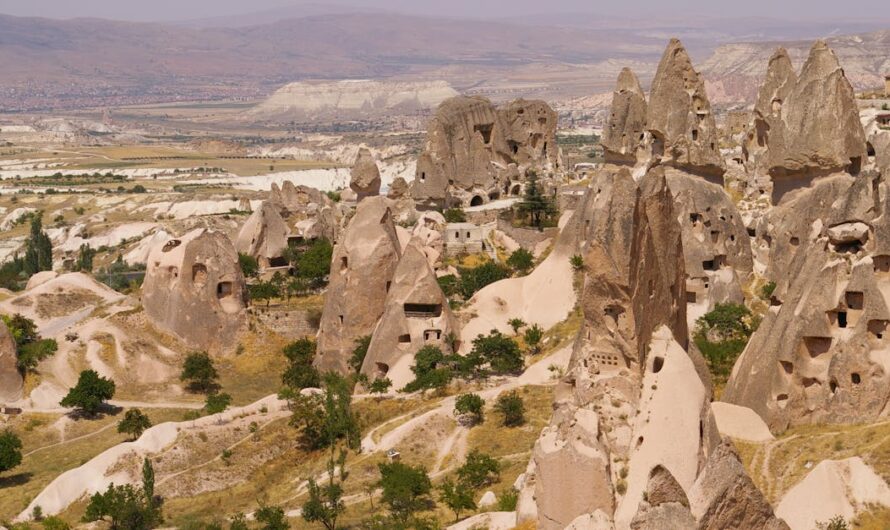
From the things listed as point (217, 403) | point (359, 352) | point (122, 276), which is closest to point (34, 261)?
point (122, 276)

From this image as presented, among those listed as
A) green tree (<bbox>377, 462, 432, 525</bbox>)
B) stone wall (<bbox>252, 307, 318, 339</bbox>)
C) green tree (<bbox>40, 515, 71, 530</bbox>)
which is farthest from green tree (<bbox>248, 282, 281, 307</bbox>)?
green tree (<bbox>377, 462, 432, 525</bbox>)

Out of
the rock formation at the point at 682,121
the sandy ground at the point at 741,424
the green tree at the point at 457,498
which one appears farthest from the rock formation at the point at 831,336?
the rock formation at the point at 682,121

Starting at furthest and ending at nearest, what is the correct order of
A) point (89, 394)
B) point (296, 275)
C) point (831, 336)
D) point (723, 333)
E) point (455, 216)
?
point (455, 216)
point (296, 275)
point (89, 394)
point (723, 333)
point (831, 336)

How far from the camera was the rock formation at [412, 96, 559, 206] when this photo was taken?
2825 inches

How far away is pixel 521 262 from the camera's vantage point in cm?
5619

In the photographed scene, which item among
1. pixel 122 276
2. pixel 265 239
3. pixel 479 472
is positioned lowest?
pixel 122 276

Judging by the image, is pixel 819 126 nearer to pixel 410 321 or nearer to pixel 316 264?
pixel 410 321

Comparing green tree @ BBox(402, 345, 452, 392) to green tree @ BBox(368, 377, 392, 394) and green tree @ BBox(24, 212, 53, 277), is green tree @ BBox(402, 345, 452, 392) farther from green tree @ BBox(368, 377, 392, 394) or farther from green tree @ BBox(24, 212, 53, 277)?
green tree @ BBox(24, 212, 53, 277)

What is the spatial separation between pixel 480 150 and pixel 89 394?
35.8 m

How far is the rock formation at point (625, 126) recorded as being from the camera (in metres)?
54.3

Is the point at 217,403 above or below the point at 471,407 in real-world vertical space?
below

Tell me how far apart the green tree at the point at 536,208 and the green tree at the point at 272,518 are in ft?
116

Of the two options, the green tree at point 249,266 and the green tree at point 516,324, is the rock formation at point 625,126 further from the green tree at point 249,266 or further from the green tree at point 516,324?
the green tree at point 249,266

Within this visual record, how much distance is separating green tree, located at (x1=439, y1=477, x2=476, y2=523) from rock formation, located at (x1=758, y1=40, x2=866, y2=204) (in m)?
17.2
